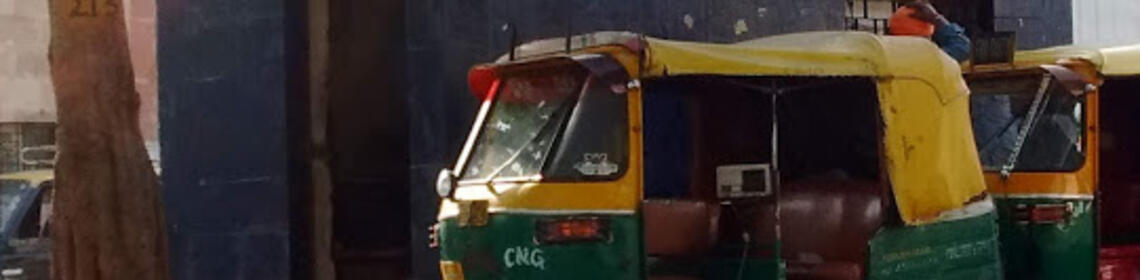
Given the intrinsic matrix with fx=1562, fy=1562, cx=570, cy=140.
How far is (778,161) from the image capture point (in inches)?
308

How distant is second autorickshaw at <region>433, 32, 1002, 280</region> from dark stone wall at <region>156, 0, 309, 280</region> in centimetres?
263

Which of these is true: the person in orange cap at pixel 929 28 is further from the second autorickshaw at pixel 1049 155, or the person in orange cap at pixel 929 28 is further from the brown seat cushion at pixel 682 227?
the brown seat cushion at pixel 682 227

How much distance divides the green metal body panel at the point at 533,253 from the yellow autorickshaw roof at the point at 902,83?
75cm

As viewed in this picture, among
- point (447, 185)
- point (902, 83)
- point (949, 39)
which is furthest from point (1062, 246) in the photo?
point (447, 185)

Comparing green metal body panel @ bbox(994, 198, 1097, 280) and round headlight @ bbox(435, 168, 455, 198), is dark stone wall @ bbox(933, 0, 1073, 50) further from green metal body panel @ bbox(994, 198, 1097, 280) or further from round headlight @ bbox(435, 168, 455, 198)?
round headlight @ bbox(435, 168, 455, 198)

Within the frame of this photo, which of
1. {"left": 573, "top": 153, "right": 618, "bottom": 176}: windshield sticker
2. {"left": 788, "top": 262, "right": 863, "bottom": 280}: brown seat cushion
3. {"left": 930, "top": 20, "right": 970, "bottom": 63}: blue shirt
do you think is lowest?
{"left": 788, "top": 262, "right": 863, "bottom": 280}: brown seat cushion

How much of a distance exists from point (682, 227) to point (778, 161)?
685 millimetres

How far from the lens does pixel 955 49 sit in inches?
380

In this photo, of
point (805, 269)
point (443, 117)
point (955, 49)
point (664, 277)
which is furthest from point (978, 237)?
point (443, 117)

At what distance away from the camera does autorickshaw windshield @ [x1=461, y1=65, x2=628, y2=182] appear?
6.13m

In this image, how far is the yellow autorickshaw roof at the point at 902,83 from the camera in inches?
255

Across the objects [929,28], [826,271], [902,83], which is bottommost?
[826,271]

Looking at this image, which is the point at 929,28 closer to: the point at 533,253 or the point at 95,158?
the point at 533,253

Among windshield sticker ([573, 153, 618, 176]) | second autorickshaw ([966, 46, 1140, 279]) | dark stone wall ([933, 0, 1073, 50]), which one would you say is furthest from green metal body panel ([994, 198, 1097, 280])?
dark stone wall ([933, 0, 1073, 50])
